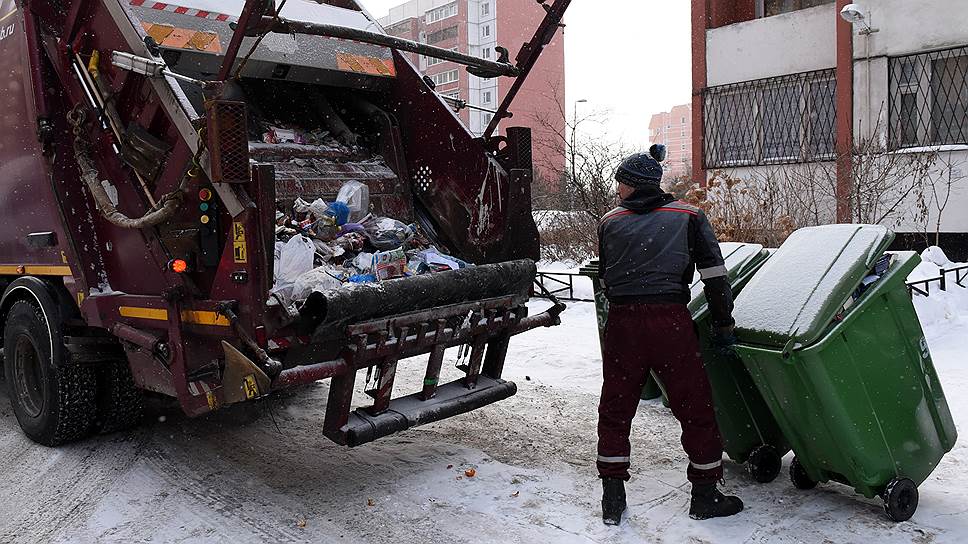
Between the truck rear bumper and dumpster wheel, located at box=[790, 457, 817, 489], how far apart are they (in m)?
1.43

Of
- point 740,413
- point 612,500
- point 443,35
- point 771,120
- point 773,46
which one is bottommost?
point 612,500

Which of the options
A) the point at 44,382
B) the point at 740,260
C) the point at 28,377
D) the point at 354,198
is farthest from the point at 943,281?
the point at 28,377

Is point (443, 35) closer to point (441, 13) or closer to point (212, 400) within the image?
point (441, 13)

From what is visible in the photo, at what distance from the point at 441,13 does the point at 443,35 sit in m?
1.36

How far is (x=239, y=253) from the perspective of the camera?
3.27 m

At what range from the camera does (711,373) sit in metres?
3.56

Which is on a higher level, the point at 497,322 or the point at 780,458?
the point at 497,322

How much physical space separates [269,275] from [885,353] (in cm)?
249

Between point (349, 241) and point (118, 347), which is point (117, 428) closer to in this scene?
point (118, 347)

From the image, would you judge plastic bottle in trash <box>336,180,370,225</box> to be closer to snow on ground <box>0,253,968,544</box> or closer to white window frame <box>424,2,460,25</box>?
snow on ground <box>0,253,968,544</box>

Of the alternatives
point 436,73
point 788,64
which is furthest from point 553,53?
point 788,64

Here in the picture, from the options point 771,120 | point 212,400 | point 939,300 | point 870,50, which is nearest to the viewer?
point 212,400

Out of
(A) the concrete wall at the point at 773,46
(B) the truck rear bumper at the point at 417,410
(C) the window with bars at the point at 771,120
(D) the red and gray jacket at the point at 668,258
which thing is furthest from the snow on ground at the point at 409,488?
(A) the concrete wall at the point at 773,46

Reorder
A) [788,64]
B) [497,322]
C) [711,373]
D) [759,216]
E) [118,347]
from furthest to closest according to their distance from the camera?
[788,64] → [759,216] → [118,347] → [497,322] → [711,373]
